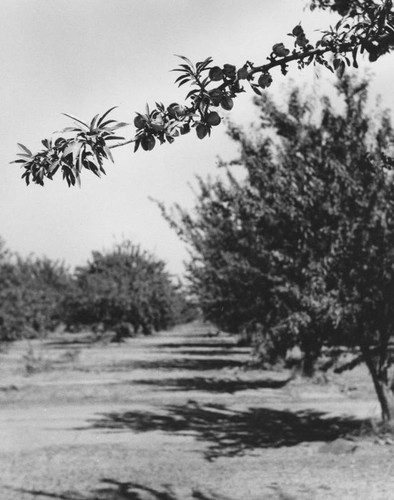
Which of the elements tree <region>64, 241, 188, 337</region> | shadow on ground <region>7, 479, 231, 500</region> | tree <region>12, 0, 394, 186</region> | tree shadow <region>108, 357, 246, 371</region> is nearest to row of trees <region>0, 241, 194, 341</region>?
tree <region>64, 241, 188, 337</region>

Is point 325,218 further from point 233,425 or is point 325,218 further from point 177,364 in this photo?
point 177,364

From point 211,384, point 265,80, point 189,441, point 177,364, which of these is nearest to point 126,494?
point 189,441

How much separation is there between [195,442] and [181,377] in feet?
33.2

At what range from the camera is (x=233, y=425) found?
11594 millimetres

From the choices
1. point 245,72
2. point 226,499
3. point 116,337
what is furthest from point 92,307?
point 245,72

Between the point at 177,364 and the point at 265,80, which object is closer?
the point at 265,80

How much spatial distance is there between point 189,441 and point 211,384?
824 cm

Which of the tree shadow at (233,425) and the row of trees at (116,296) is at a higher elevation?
the row of trees at (116,296)

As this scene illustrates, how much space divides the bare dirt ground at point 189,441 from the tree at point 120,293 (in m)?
19.6

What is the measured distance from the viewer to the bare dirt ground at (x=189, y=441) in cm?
727

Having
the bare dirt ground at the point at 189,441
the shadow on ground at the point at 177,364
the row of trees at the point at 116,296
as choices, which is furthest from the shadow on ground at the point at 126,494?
the row of trees at the point at 116,296

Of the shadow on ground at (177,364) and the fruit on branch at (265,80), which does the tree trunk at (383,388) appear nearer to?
the fruit on branch at (265,80)

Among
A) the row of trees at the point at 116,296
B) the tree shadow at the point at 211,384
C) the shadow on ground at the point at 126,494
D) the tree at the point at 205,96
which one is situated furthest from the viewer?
the row of trees at the point at 116,296

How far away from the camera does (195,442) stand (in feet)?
32.5
